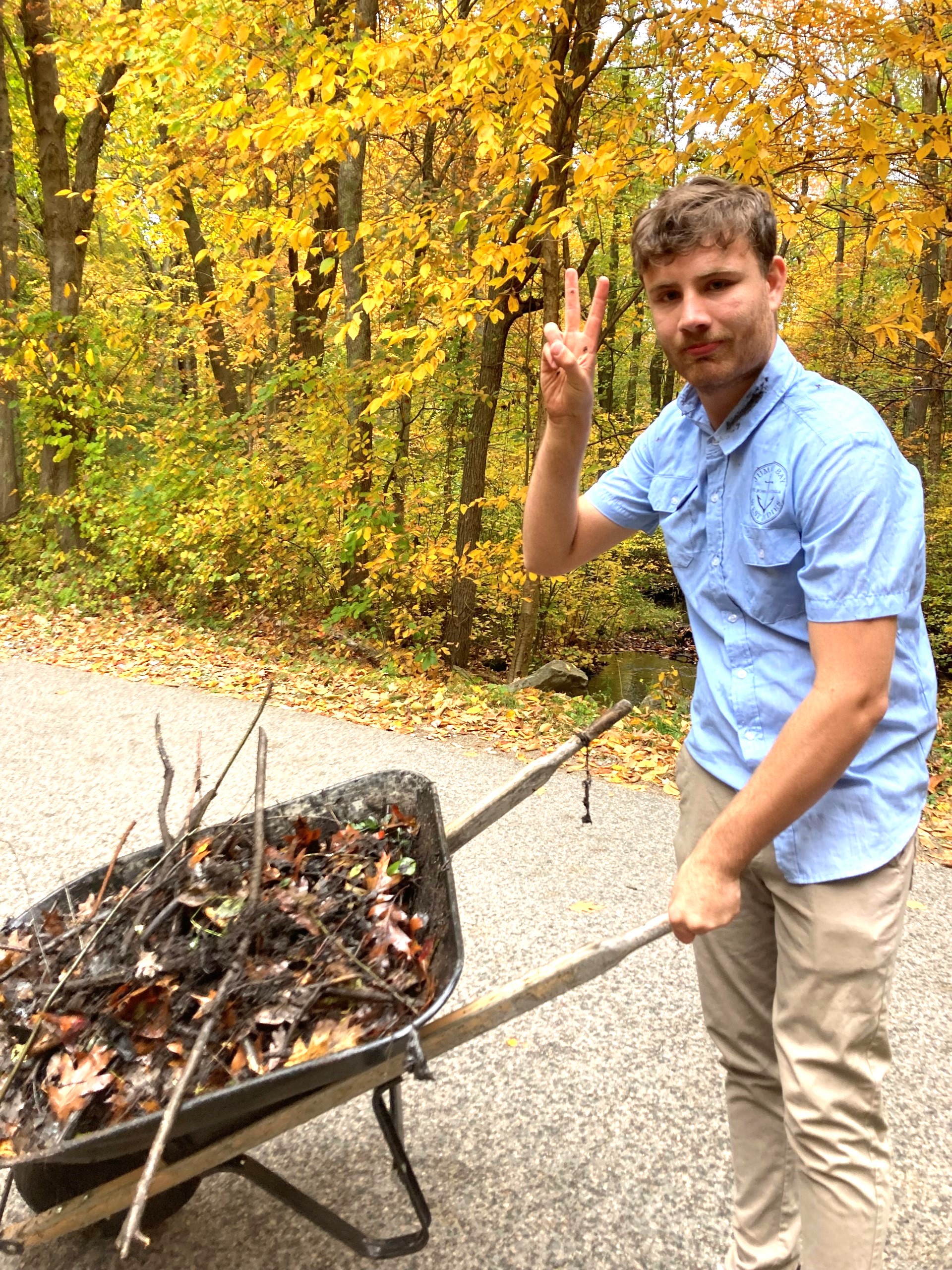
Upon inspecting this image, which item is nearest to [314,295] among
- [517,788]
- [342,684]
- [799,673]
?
[342,684]

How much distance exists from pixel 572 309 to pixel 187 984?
1.67 metres

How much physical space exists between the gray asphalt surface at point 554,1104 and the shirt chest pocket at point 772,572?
1.76 m

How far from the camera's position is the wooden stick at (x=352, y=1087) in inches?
64.0

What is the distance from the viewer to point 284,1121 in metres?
1.67

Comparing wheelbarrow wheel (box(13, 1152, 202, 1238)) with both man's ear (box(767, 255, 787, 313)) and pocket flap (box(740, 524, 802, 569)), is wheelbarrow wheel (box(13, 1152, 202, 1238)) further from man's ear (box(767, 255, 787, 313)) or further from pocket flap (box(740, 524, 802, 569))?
man's ear (box(767, 255, 787, 313))

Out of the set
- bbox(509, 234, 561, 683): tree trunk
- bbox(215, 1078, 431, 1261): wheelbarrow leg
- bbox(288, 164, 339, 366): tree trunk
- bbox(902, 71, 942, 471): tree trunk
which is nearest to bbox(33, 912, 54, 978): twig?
bbox(215, 1078, 431, 1261): wheelbarrow leg

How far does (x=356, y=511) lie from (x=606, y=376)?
6.69 meters

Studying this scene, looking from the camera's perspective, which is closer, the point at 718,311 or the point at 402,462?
the point at 718,311

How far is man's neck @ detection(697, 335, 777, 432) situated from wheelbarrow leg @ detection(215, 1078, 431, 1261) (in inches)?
60.3

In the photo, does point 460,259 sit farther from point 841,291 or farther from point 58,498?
point 841,291

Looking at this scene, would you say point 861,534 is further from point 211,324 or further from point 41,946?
point 211,324

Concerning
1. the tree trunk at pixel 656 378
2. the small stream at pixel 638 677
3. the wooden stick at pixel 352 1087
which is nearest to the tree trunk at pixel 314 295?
the small stream at pixel 638 677

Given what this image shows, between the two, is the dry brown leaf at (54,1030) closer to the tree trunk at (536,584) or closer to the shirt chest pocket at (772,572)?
the shirt chest pocket at (772,572)

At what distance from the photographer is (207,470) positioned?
9867mm
